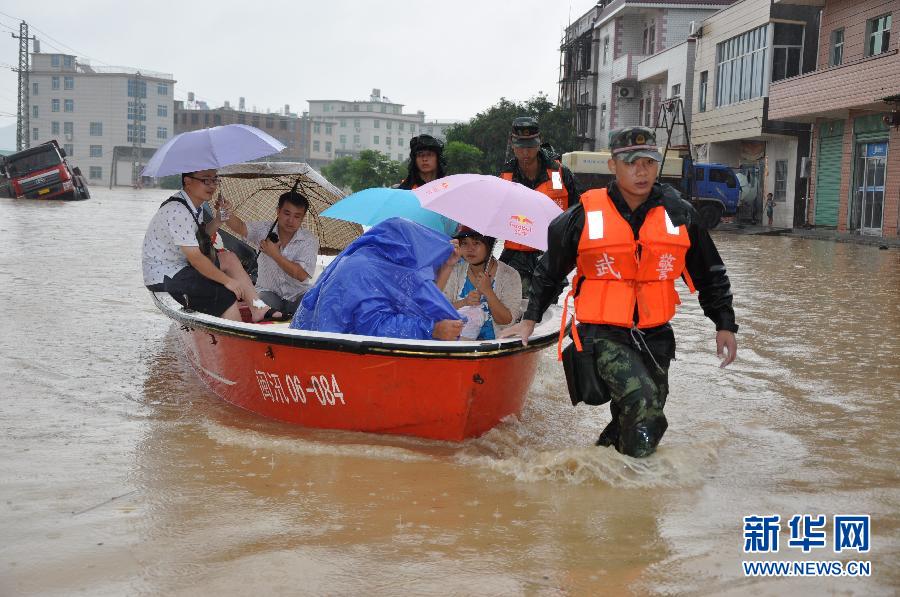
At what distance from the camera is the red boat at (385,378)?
17.3 ft

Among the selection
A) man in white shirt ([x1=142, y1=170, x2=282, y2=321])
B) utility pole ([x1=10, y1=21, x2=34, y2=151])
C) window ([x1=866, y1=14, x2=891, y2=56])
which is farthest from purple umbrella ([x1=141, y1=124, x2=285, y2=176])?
utility pole ([x1=10, y1=21, x2=34, y2=151])

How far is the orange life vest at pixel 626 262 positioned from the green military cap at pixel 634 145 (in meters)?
0.22

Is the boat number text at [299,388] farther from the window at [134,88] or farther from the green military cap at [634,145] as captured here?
the window at [134,88]

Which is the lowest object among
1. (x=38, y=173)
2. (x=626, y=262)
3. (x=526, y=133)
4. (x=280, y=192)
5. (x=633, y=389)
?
(x=633, y=389)

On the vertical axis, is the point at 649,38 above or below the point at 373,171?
above

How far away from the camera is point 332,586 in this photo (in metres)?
3.74

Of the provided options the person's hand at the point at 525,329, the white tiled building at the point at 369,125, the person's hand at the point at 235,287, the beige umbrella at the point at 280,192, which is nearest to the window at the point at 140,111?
the white tiled building at the point at 369,125

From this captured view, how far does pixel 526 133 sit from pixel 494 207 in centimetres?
151

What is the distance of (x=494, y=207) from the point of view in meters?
5.76

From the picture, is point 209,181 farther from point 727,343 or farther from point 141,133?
point 141,133

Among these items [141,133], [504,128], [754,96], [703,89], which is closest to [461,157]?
[504,128]

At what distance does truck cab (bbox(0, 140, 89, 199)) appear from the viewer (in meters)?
42.9

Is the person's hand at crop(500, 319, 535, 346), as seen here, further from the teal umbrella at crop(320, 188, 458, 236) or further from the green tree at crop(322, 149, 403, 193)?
the green tree at crop(322, 149, 403, 193)

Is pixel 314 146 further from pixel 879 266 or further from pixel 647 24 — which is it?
pixel 879 266
